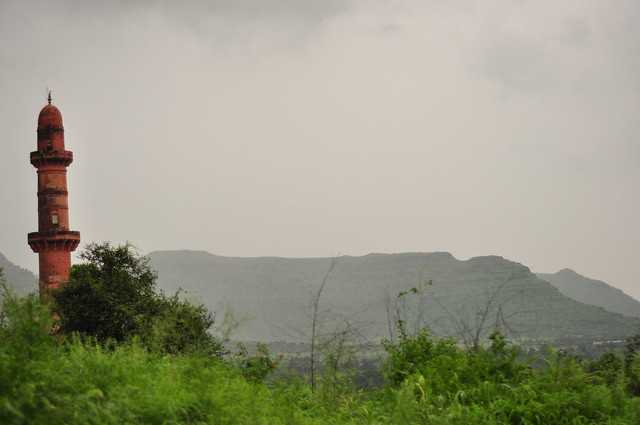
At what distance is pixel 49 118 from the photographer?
51.6 metres

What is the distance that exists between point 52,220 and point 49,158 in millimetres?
3702

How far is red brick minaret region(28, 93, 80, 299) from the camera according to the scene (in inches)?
1938

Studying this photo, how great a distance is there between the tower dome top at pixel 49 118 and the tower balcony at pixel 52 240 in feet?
22.4

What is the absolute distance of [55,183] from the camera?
163ft

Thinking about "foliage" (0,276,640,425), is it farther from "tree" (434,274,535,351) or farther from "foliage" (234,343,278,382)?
"tree" (434,274,535,351)

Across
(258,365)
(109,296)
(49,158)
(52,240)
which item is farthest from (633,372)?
(49,158)

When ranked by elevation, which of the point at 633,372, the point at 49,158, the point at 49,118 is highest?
the point at 49,118

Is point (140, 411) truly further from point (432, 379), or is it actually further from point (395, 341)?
point (395, 341)

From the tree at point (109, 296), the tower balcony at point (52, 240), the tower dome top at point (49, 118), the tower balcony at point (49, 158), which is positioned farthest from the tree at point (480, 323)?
the tower dome top at point (49, 118)

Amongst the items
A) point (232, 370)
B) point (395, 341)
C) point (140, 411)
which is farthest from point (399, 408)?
point (395, 341)

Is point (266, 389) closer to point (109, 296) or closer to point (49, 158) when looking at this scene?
point (109, 296)

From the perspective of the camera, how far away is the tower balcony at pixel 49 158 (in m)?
49.5

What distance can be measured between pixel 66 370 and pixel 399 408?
9.04ft

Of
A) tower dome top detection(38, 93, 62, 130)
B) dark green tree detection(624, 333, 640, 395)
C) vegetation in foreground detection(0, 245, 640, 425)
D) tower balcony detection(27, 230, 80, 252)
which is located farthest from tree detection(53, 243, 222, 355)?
vegetation in foreground detection(0, 245, 640, 425)
